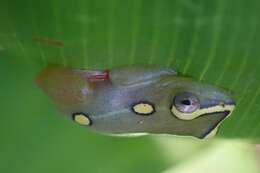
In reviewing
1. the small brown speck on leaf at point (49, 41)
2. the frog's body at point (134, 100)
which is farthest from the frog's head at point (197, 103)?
the small brown speck on leaf at point (49, 41)

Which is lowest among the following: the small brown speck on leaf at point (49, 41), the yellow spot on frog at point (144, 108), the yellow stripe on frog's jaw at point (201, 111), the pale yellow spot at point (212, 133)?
the yellow stripe on frog's jaw at point (201, 111)

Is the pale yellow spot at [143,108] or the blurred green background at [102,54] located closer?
the blurred green background at [102,54]

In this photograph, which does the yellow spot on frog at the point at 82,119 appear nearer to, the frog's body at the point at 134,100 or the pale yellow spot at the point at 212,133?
the frog's body at the point at 134,100

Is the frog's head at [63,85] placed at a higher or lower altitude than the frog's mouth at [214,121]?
higher

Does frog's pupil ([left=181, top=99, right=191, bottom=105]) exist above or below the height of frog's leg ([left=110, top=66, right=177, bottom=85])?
below

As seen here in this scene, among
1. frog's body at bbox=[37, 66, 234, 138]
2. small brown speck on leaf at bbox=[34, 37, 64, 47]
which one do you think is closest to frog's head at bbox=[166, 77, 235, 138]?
frog's body at bbox=[37, 66, 234, 138]

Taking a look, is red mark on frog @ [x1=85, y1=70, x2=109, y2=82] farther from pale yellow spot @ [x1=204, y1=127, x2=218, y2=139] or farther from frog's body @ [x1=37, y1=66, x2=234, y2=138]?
pale yellow spot @ [x1=204, y1=127, x2=218, y2=139]

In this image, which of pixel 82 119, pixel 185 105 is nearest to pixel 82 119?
pixel 82 119
